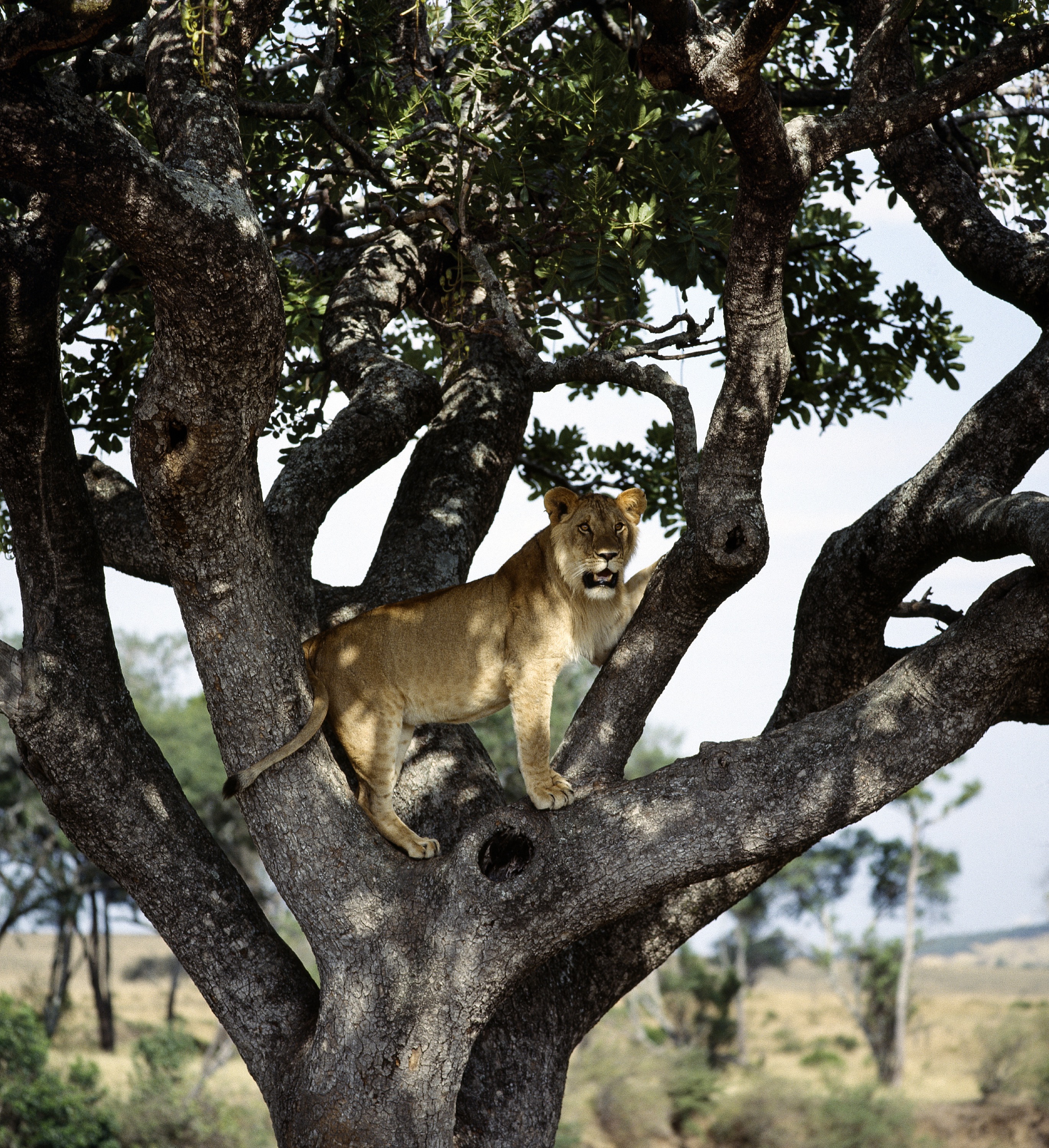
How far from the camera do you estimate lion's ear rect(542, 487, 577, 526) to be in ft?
15.1

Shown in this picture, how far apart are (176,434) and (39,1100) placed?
46.3 ft

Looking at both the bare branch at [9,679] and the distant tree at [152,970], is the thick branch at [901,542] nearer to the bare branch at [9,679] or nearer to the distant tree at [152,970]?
the bare branch at [9,679]

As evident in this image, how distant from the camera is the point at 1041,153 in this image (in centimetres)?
701

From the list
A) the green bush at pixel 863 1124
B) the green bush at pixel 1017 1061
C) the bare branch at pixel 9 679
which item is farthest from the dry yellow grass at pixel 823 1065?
the bare branch at pixel 9 679

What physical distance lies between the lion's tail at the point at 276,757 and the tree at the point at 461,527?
53 millimetres

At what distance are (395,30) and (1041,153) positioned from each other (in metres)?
3.96

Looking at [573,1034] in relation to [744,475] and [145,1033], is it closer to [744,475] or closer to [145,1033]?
[744,475]

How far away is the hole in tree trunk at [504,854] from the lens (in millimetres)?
3887

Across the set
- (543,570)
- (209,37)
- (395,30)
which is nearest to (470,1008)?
(543,570)

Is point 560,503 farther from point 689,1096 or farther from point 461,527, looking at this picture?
point 689,1096

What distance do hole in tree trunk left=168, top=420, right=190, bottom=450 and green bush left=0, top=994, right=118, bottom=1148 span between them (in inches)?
546

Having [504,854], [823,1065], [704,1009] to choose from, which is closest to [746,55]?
[504,854]

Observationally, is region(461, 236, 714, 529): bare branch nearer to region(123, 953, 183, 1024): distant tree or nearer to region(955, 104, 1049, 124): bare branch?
region(955, 104, 1049, 124): bare branch

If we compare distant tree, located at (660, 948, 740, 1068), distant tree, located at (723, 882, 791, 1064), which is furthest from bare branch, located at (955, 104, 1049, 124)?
distant tree, located at (723, 882, 791, 1064)
